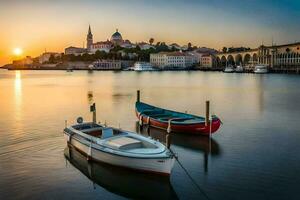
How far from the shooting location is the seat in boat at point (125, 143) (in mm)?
15997

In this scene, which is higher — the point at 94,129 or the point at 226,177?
the point at 94,129

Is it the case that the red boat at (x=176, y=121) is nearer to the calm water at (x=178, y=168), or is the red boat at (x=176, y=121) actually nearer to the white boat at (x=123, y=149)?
the calm water at (x=178, y=168)

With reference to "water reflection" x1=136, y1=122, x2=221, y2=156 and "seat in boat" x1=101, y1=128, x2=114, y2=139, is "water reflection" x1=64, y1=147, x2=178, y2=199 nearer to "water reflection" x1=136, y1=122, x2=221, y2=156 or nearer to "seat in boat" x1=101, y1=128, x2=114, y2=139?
"seat in boat" x1=101, y1=128, x2=114, y2=139

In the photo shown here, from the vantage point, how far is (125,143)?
637 inches

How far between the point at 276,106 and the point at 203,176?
26.9 metres

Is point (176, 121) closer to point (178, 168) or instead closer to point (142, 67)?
point (178, 168)

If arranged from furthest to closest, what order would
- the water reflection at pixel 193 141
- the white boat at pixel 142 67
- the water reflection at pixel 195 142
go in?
the white boat at pixel 142 67 → the water reflection at pixel 193 141 → the water reflection at pixel 195 142

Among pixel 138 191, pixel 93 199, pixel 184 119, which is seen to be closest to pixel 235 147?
pixel 184 119

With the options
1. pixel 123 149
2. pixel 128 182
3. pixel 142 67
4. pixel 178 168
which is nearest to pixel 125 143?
pixel 123 149

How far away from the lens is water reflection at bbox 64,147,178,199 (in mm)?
14070

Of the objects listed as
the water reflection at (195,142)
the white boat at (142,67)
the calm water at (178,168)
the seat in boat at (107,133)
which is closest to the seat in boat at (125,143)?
the seat in boat at (107,133)

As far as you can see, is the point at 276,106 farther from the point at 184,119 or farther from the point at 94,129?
the point at 94,129

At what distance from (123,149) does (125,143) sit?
0.39 metres

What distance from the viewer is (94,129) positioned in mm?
19297
